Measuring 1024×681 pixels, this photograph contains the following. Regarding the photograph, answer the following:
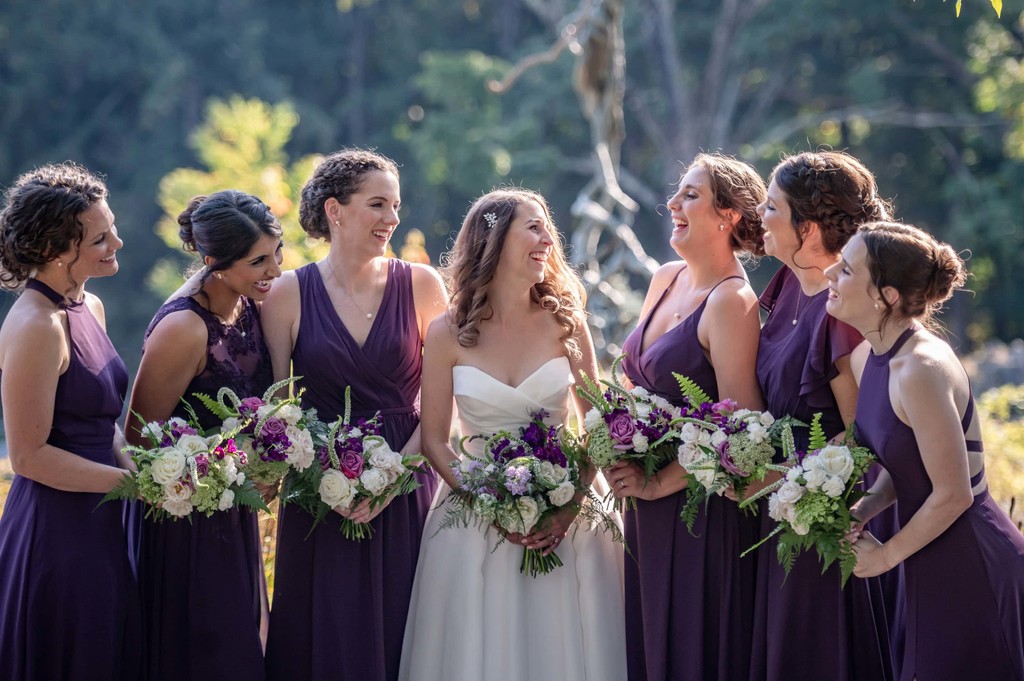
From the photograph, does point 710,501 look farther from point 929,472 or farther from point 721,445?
point 929,472

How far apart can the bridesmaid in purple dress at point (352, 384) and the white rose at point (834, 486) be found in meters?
1.80

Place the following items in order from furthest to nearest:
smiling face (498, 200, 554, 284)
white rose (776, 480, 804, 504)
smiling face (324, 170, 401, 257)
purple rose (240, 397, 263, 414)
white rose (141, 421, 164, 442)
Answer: smiling face (324, 170, 401, 257)
smiling face (498, 200, 554, 284)
purple rose (240, 397, 263, 414)
white rose (141, 421, 164, 442)
white rose (776, 480, 804, 504)

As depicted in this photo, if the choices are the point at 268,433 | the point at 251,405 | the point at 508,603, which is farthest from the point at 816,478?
the point at 251,405

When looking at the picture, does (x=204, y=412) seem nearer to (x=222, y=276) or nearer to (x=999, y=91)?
(x=222, y=276)

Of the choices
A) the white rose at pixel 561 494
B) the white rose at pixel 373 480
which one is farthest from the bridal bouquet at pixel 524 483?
the white rose at pixel 373 480

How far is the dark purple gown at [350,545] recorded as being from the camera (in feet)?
16.2

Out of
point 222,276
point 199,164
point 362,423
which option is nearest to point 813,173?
point 362,423

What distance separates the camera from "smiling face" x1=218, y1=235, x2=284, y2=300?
484cm

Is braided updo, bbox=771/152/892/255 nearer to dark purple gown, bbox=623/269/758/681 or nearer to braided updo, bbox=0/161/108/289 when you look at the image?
dark purple gown, bbox=623/269/758/681

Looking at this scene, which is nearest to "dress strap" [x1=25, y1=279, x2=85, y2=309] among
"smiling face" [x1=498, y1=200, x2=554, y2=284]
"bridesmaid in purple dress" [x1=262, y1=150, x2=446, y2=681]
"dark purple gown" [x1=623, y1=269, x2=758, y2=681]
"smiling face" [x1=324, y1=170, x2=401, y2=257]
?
"bridesmaid in purple dress" [x1=262, y1=150, x2=446, y2=681]

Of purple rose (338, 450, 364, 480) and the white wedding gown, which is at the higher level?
purple rose (338, 450, 364, 480)

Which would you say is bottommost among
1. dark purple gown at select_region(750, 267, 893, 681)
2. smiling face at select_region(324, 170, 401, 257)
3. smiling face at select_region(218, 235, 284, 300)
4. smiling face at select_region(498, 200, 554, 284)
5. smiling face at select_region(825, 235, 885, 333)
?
dark purple gown at select_region(750, 267, 893, 681)

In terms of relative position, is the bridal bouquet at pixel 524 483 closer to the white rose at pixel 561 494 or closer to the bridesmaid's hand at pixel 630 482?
the white rose at pixel 561 494

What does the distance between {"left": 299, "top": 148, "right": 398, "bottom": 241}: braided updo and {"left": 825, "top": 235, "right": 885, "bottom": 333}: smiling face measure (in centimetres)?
215
